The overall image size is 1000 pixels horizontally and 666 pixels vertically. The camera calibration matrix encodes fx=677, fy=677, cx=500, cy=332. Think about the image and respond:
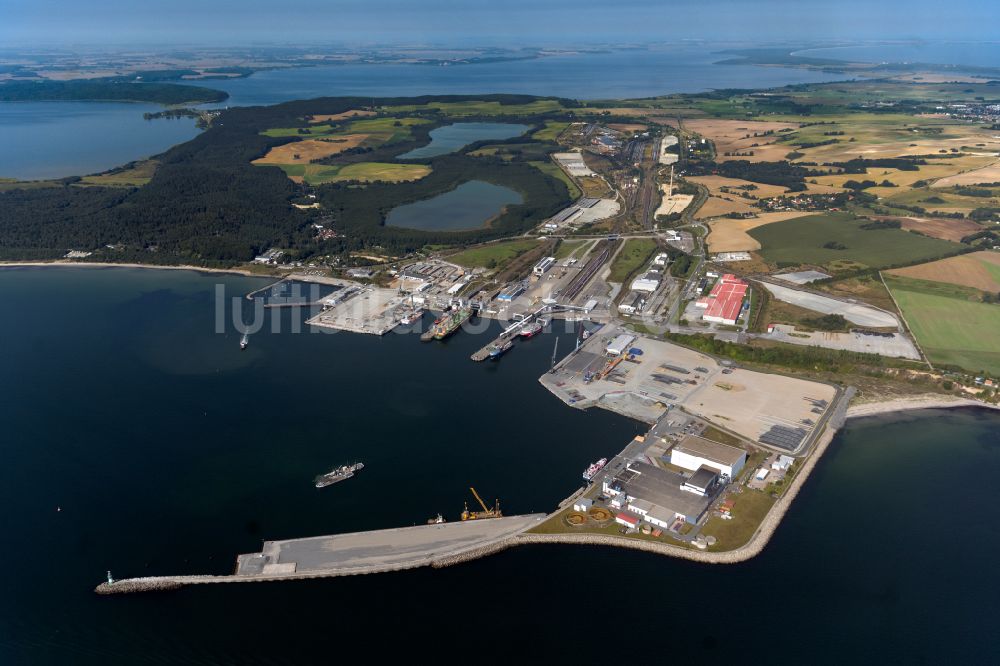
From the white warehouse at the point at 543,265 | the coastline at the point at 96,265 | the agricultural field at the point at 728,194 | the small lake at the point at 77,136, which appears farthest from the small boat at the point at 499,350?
the small lake at the point at 77,136

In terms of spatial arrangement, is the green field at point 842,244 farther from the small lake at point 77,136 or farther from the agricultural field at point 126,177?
the small lake at point 77,136

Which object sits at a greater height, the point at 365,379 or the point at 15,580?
the point at 365,379

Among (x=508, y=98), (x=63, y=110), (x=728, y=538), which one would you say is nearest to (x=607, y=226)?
(x=728, y=538)

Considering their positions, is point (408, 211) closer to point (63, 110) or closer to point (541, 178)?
point (541, 178)

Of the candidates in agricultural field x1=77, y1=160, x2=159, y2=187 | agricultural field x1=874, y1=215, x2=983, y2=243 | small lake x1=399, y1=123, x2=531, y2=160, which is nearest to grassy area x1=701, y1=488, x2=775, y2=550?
agricultural field x1=874, y1=215, x2=983, y2=243

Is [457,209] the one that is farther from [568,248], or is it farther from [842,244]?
[842,244]

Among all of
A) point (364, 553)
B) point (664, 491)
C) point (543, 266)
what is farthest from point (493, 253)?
point (364, 553)
